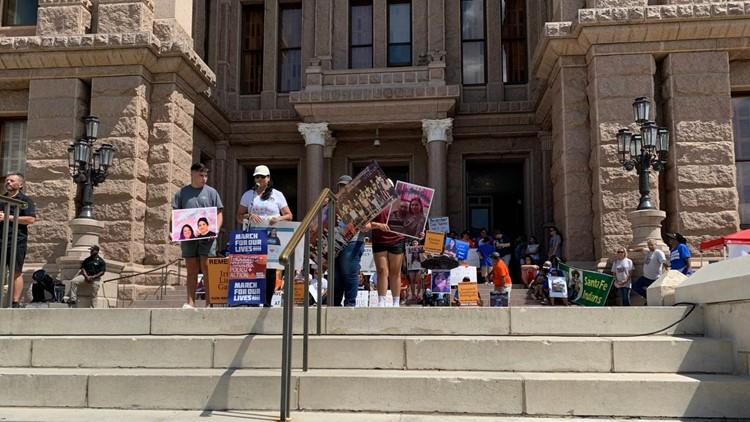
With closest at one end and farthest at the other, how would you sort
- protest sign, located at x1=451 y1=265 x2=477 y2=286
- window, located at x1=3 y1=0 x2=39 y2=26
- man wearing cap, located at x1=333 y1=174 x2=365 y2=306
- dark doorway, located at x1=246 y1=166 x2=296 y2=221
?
man wearing cap, located at x1=333 y1=174 x2=365 y2=306 → protest sign, located at x1=451 y1=265 x2=477 y2=286 → window, located at x1=3 y1=0 x2=39 y2=26 → dark doorway, located at x1=246 y1=166 x2=296 y2=221

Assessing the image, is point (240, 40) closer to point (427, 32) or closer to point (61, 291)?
point (427, 32)

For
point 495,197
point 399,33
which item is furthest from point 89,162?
point 495,197

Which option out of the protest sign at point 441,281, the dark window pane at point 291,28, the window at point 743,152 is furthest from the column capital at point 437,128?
the window at point 743,152

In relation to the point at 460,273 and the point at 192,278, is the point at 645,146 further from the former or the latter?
the point at 192,278

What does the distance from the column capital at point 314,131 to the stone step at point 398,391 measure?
47.5 ft

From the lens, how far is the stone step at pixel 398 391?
5.26m

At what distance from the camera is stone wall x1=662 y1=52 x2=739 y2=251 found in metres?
14.3

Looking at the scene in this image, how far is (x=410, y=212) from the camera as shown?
864cm

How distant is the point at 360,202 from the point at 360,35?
15.6m

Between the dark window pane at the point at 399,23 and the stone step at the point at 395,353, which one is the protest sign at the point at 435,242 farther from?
the dark window pane at the point at 399,23

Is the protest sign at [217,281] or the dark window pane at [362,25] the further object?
the dark window pane at [362,25]

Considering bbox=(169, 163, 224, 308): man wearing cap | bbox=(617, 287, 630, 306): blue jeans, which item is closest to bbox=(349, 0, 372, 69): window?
bbox=(617, 287, 630, 306): blue jeans

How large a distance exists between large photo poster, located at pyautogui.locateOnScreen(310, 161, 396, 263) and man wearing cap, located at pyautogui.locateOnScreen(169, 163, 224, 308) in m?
1.50

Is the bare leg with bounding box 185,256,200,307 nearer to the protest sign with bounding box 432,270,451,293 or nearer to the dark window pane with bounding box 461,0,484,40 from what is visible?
the protest sign with bounding box 432,270,451,293
